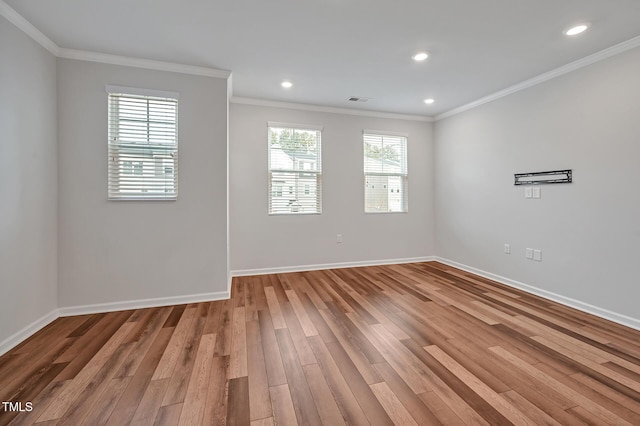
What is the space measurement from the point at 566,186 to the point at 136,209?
16.0 ft

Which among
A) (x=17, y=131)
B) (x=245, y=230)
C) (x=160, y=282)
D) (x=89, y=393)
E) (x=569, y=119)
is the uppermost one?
(x=569, y=119)

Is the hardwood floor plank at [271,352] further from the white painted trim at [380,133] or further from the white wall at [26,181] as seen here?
the white painted trim at [380,133]

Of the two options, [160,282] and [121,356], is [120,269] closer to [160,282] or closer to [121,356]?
[160,282]

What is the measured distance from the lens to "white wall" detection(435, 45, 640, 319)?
2.68m

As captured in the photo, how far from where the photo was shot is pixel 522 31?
2.49 metres

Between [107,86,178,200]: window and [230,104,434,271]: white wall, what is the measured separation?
1113 millimetres

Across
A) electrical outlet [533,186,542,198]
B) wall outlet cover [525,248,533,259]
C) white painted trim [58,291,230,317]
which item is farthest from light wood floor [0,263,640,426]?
electrical outlet [533,186,542,198]

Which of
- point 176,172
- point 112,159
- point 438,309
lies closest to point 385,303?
point 438,309

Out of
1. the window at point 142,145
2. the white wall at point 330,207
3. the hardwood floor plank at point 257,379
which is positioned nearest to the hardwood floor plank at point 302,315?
the hardwood floor plank at point 257,379

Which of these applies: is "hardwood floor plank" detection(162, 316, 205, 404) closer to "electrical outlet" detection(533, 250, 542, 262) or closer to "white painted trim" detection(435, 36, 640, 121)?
"electrical outlet" detection(533, 250, 542, 262)

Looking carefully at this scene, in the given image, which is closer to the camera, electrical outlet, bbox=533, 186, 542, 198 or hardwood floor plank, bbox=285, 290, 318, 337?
hardwood floor plank, bbox=285, 290, 318, 337

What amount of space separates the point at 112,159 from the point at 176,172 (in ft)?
2.07

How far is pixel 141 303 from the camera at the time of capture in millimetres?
3031

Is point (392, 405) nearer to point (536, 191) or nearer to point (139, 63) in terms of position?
point (536, 191)
